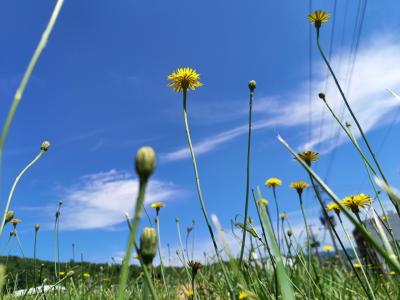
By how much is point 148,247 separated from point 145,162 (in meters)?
0.22

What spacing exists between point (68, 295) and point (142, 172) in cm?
304

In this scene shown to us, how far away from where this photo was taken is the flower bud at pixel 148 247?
2.48 feet

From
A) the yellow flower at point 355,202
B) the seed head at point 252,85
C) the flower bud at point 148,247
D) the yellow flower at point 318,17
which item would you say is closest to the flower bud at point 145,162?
the flower bud at point 148,247

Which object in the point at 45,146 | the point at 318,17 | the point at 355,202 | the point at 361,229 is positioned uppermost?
the point at 318,17

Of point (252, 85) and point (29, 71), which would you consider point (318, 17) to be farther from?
point (29, 71)

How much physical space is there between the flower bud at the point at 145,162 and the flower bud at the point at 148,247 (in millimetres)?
200

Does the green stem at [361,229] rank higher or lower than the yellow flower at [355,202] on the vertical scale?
lower

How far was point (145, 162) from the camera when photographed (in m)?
0.63

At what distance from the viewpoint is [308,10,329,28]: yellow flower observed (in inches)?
90.7

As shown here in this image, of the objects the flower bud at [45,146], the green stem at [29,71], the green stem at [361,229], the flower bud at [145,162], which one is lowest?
the green stem at [361,229]

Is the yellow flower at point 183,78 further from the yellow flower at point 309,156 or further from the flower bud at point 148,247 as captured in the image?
the flower bud at point 148,247

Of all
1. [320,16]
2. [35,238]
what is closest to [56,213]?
[35,238]

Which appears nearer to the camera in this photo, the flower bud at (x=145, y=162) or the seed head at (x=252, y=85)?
the flower bud at (x=145, y=162)

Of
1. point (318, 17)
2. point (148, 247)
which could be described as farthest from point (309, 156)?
point (148, 247)
